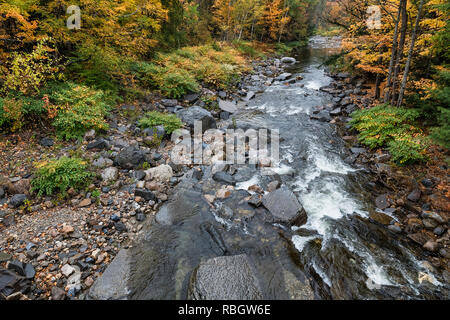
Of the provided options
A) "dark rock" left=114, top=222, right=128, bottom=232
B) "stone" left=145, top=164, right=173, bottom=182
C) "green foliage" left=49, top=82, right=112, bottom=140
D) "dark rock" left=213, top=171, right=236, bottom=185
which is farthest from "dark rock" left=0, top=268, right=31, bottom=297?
"dark rock" left=213, top=171, right=236, bottom=185

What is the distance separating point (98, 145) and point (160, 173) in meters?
2.48

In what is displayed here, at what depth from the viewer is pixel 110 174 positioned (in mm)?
6723

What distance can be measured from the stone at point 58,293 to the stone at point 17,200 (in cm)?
271

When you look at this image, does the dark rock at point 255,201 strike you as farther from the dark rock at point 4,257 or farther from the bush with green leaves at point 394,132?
the dark rock at point 4,257

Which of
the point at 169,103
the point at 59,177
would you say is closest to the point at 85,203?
the point at 59,177

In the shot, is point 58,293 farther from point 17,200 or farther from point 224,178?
point 224,178

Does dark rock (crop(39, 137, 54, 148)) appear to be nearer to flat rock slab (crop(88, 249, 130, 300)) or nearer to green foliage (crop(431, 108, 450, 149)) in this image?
flat rock slab (crop(88, 249, 130, 300))

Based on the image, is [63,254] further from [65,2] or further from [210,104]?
[210,104]

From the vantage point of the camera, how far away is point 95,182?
254 inches

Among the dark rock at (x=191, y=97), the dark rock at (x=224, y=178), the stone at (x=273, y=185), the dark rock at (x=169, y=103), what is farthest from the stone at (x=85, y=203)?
the dark rock at (x=191, y=97)

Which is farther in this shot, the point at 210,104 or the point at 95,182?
the point at 210,104
